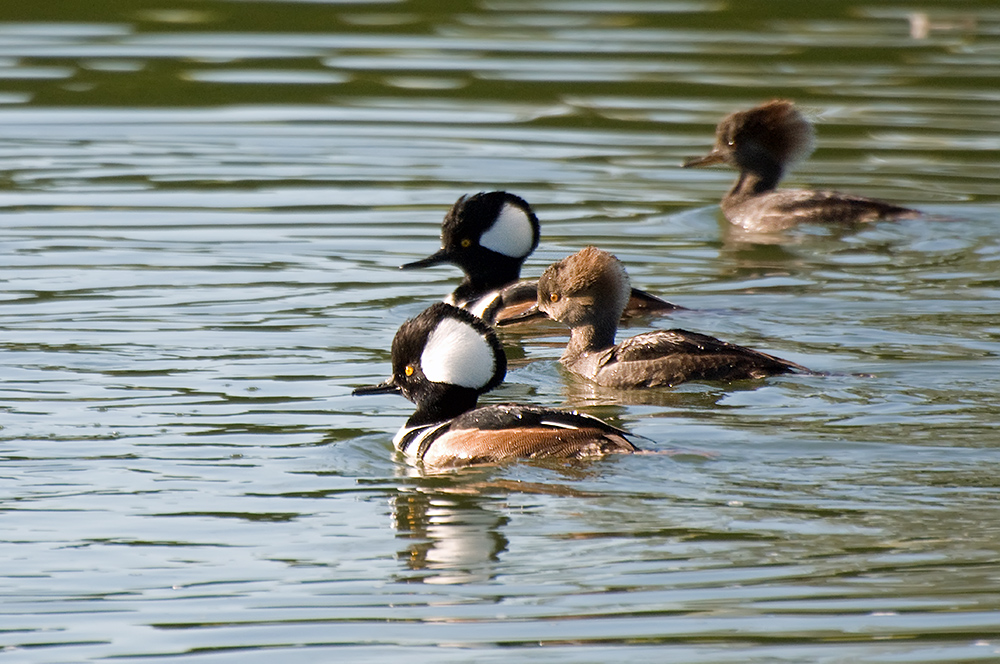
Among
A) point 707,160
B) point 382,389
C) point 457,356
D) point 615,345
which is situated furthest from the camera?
point 707,160

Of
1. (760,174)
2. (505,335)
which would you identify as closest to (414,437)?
(505,335)

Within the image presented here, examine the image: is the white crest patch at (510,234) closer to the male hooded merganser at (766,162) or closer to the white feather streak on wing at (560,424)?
the male hooded merganser at (766,162)

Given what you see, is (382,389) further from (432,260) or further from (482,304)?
(432,260)

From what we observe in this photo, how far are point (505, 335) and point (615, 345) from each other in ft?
3.71

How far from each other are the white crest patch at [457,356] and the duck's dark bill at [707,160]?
19.5 ft

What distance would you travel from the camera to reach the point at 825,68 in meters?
17.1

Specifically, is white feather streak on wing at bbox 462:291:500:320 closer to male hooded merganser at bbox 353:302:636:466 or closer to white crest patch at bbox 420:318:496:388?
male hooded merganser at bbox 353:302:636:466

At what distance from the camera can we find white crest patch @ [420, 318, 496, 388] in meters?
7.75

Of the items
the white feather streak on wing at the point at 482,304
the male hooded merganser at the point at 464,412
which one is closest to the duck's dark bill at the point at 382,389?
the male hooded merganser at the point at 464,412

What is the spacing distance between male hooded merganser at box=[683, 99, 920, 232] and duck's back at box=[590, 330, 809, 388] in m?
4.02

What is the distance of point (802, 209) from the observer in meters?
12.9

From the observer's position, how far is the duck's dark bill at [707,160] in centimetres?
1342

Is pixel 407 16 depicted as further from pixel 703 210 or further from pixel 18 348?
pixel 18 348

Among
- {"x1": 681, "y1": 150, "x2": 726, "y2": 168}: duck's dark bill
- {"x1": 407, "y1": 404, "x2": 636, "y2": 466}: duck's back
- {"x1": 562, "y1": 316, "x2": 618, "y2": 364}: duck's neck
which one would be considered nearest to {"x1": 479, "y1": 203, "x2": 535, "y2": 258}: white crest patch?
{"x1": 562, "y1": 316, "x2": 618, "y2": 364}: duck's neck
